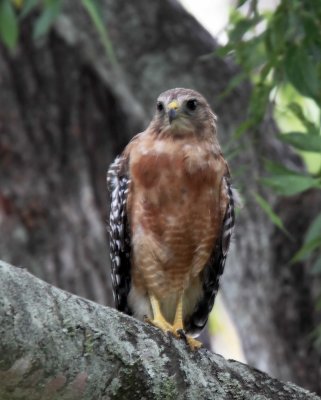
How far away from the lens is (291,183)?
463 centimetres

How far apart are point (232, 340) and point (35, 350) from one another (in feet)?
30.7

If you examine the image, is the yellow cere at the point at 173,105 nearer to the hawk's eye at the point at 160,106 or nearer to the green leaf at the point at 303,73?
the hawk's eye at the point at 160,106

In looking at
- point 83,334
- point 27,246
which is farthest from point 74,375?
point 27,246

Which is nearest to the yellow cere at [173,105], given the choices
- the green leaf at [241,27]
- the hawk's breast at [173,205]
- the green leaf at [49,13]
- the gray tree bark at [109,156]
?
the hawk's breast at [173,205]

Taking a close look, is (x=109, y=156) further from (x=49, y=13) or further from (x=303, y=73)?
(x=303, y=73)

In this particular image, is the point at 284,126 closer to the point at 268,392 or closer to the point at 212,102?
the point at 212,102

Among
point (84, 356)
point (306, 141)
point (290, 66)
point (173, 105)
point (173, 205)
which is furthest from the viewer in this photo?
point (173, 105)

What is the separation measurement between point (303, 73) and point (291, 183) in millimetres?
557

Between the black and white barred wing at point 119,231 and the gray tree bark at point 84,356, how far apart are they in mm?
1526

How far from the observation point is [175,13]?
7.15 meters

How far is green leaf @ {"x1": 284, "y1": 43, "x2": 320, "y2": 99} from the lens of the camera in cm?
466

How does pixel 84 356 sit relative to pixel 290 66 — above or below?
below

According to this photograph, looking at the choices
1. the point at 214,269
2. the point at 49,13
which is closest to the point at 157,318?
the point at 214,269

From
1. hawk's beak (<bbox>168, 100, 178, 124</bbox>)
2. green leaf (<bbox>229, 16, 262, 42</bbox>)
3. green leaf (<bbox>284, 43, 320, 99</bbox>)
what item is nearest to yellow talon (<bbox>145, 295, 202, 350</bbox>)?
hawk's beak (<bbox>168, 100, 178, 124</bbox>)
